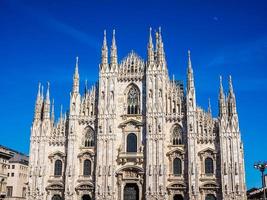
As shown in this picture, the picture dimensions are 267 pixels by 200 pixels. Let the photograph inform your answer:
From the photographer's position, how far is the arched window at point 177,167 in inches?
2085

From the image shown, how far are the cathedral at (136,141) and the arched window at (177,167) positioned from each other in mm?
128

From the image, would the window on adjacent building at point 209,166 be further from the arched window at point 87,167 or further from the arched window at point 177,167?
the arched window at point 87,167

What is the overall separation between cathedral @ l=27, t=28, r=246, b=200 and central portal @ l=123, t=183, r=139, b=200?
125 mm

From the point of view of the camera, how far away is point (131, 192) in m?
53.8

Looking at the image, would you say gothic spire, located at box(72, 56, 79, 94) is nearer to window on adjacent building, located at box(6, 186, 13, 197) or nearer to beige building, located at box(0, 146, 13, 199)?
beige building, located at box(0, 146, 13, 199)

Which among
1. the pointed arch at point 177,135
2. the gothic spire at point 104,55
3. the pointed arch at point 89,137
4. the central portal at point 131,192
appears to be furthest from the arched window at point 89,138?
the pointed arch at point 177,135

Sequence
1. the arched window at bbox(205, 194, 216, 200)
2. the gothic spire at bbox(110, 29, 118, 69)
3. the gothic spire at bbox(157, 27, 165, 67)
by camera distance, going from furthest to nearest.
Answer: the gothic spire at bbox(110, 29, 118, 69)
the gothic spire at bbox(157, 27, 165, 67)
the arched window at bbox(205, 194, 216, 200)

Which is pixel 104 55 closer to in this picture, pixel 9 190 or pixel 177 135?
pixel 177 135

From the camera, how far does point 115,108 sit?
56312 millimetres

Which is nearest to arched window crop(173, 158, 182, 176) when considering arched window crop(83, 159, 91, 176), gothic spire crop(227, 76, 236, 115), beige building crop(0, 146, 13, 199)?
gothic spire crop(227, 76, 236, 115)

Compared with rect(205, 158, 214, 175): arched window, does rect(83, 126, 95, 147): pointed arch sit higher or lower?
higher

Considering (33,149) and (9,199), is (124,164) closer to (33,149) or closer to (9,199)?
(33,149)

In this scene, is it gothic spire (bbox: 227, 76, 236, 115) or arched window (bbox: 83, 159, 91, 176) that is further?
arched window (bbox: 83, 159, 91, 176)

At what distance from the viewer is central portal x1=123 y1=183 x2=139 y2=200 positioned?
2110 inches
